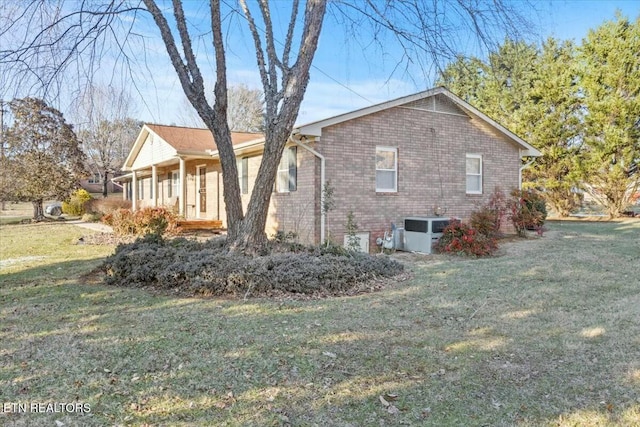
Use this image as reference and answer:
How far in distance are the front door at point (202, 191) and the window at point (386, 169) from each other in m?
8.39

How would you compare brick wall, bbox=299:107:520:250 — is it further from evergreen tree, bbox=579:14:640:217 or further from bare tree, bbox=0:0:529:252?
evergreen tree, bbox=579:14:640:217

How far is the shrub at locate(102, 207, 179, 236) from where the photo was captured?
13242 mm

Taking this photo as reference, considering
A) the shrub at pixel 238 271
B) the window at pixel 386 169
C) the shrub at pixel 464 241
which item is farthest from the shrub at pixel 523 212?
the shrub at pixel 238 271

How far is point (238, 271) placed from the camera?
20.8 feet

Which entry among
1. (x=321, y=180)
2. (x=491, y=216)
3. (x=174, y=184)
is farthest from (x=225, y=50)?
(x=174, y=184)

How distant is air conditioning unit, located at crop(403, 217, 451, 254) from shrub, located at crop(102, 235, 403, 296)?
3.48 metres

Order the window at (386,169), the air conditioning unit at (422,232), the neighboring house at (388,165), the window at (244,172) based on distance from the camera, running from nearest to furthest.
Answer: the air conditioning unit at (422,232), the neighboring house at (388,165), the window at (386,169), the window at (244,172)

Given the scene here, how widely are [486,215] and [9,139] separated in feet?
Result: 69.7

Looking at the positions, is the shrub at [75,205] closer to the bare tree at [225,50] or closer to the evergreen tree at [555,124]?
the bare tree at [225,50]

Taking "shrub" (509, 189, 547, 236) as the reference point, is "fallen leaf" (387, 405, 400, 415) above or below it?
below

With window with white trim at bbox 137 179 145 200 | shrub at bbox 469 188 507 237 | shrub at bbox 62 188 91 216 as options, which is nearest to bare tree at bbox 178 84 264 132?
window with white trim at bbox 137 179 145 200

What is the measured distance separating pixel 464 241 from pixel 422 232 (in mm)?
1049

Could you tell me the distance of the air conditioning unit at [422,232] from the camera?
35.9ft

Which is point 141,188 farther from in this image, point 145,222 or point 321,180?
point 321,180
